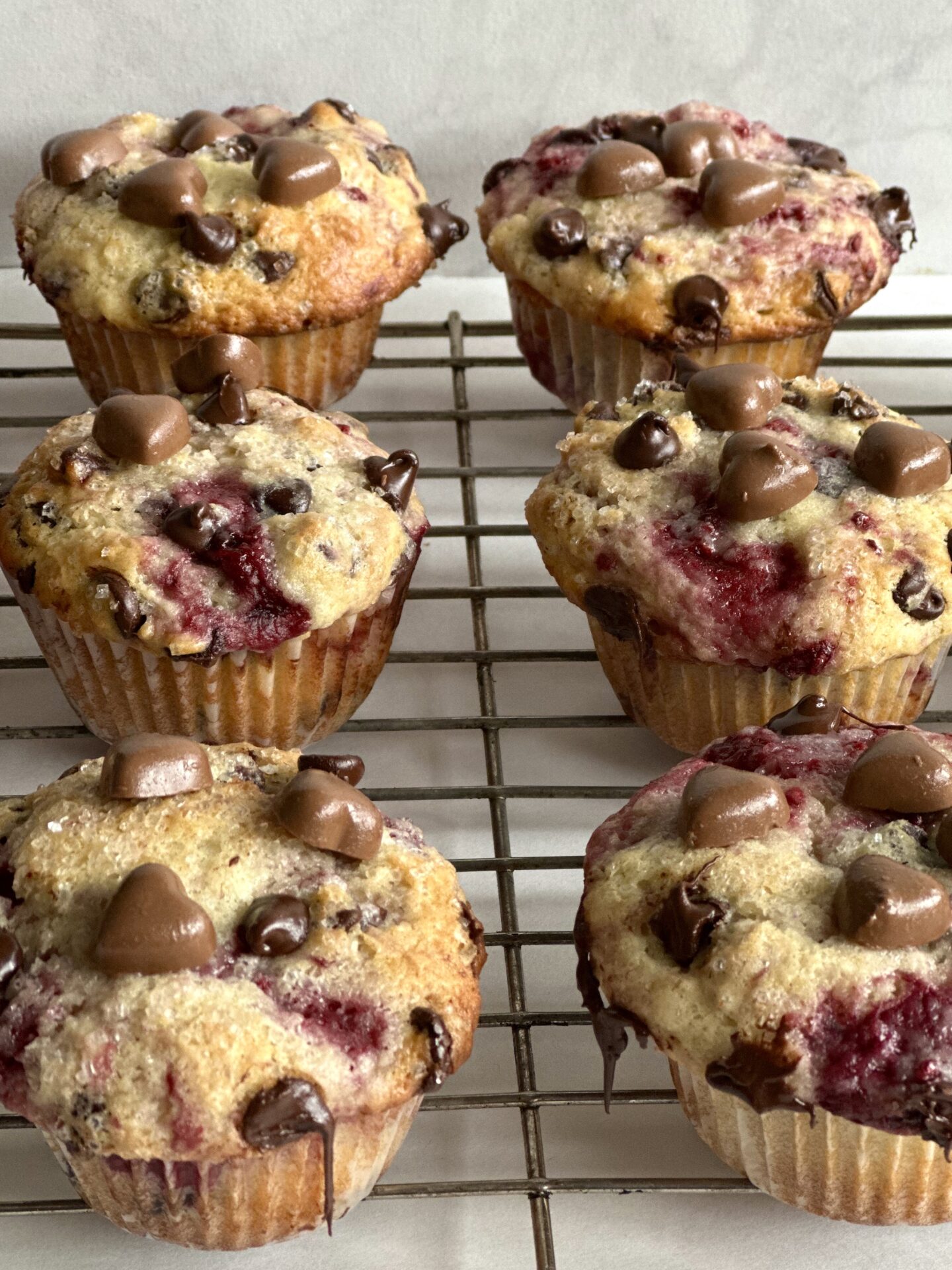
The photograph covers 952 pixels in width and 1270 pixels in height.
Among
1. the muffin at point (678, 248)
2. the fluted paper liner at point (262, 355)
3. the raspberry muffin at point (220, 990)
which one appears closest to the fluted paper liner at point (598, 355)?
the muffin at point (678, 248)

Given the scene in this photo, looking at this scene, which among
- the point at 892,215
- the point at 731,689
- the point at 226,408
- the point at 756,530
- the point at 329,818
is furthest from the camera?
the point at 892,215

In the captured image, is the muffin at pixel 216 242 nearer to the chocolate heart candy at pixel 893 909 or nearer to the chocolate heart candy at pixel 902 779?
the chocolate heart candy at pixel 902 779

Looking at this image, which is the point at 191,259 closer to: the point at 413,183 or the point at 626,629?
the point at 413,183

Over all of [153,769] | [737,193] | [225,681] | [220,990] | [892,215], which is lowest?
[225,681]

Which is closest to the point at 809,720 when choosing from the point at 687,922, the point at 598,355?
the point at 687,922

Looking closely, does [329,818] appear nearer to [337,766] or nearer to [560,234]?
[337,766]

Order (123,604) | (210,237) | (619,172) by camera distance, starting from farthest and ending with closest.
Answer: (619,172), (210,237), (123,604)

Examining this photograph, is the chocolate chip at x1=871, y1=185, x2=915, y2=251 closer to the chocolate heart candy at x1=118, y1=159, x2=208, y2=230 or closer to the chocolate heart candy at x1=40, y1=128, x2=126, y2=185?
the chocolate heart candy at x1=118, y1=159, x2=208, y2=230
